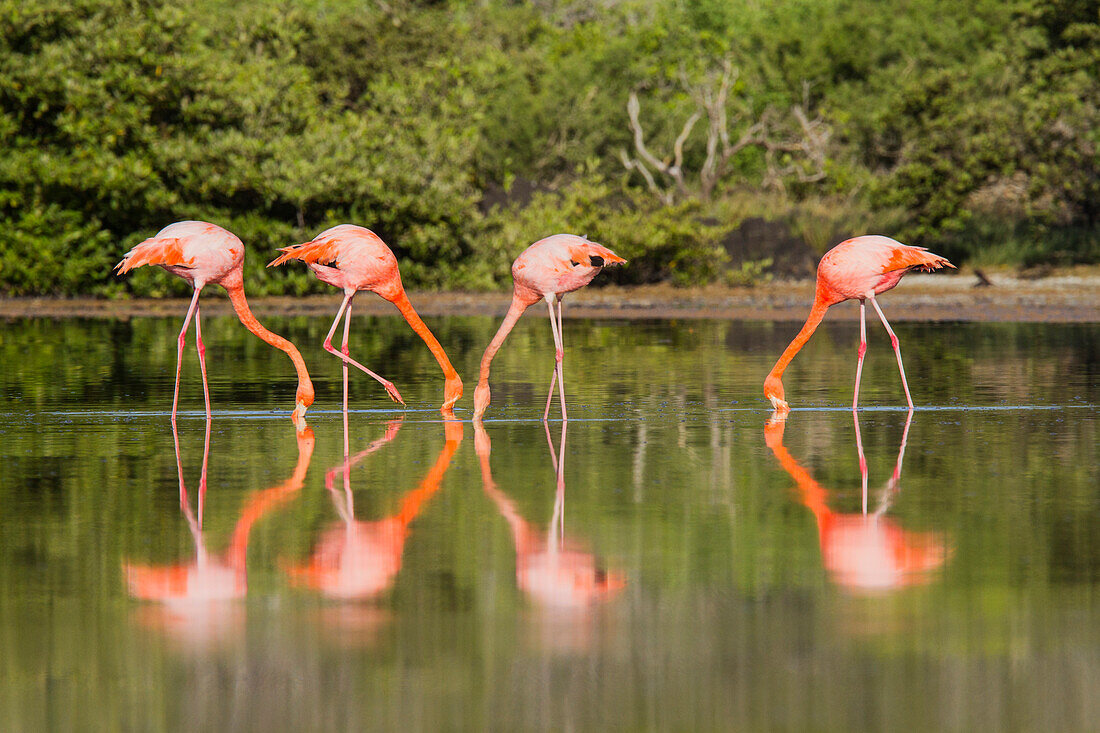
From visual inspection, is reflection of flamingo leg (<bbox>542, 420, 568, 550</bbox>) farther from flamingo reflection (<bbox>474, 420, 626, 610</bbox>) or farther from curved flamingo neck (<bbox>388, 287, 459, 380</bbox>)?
curved flamingo neck (<bbox>388, 287, 459, 380</bbox>)

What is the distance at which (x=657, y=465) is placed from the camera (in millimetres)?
9070

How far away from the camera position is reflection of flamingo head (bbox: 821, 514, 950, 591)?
6113 mm

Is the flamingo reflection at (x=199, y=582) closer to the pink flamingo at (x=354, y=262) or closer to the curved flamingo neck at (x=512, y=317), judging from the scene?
the curved flamingo neck at (x=512, y=317)

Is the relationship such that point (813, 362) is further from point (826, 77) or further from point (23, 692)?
point (826, 77)

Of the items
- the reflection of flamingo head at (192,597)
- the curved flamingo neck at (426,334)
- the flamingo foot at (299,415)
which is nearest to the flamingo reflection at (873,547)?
the reflection of flamingo head at (192,597)

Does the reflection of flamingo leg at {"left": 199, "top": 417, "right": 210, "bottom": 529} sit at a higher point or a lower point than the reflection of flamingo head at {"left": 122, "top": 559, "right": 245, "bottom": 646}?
higher

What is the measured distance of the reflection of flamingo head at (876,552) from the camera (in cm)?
611

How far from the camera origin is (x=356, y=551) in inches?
261

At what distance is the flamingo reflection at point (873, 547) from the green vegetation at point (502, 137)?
61.6ft

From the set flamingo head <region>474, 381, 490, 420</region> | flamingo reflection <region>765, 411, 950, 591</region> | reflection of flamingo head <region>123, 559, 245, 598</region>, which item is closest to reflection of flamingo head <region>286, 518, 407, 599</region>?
reflection of flamingo head <region>123, 559, 245, 598</region>

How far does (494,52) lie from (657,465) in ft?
97.3

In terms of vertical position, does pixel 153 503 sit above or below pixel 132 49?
below

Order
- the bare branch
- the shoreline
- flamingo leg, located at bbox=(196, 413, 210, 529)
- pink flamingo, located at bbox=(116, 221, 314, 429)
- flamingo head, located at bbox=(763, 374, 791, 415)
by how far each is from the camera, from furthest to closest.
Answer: the bare branch, the shoreline, flamingo head, located at bbox=(763, 374, 791, 415), pink flamingo, located at bbox=(116, 221, 314, 429), flamingo leg, located at bbox=(196, 413, 210, 529)

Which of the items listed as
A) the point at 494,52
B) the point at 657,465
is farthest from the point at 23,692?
the point at 494,52
